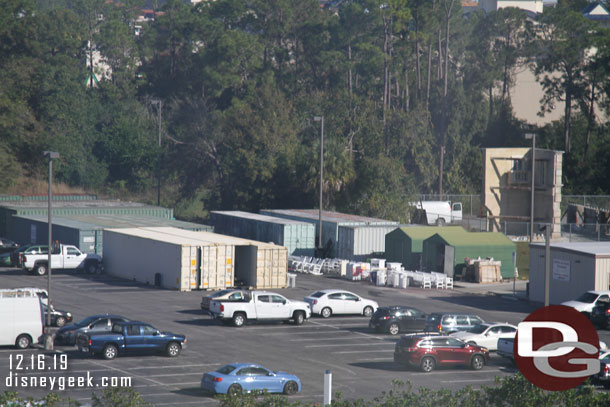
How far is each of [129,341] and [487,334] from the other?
12.4 meters

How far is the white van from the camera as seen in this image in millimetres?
31250

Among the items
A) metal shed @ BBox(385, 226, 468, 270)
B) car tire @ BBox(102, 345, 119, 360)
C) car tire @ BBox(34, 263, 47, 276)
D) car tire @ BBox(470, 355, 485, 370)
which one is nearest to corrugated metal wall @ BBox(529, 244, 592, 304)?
metal shed @ BBox(385, 226, 468, 270)

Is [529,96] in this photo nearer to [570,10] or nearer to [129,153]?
[570,10]

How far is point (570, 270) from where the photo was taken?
140 ft

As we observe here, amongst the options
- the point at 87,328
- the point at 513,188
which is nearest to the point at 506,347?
the point at 87,328

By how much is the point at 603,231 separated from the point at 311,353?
4244 centimetres

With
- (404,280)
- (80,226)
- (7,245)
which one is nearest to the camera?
(404,280)

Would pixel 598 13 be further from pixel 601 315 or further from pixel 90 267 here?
pixel 601 315

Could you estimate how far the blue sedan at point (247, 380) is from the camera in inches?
984

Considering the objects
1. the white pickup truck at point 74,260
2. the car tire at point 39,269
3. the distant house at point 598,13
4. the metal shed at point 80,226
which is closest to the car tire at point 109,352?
the car tire at point 39,269

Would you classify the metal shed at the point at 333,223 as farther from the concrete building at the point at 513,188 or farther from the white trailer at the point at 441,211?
the white trailer at the point at 441,211

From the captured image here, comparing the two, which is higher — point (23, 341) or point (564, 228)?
point (564, 228)

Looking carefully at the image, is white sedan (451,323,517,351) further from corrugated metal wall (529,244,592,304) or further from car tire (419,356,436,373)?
corrugated metal wall (529,244,592,304)

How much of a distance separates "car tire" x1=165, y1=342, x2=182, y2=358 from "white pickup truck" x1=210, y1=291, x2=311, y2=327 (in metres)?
5.66
